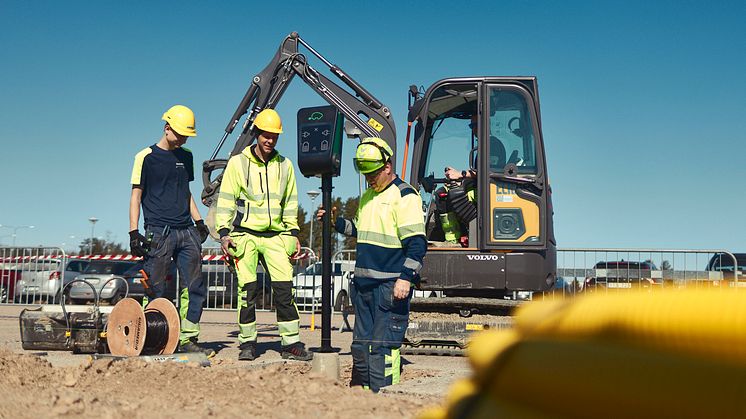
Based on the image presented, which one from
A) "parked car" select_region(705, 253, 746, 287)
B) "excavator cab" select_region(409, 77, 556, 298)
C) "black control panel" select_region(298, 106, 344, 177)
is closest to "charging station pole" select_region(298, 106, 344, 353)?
"black control panel" select_region(298, 106, 344, 177)

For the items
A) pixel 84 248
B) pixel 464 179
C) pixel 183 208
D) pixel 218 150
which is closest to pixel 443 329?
pixel 464 179

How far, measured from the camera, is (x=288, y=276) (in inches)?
283

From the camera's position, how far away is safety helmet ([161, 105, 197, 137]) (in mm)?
7281

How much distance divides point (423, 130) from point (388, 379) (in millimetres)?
5017

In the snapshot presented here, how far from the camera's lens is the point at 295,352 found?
7031 millimetres

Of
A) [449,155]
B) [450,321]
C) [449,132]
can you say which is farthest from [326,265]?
[449,132]

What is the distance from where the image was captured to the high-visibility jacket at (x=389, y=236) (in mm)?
5594

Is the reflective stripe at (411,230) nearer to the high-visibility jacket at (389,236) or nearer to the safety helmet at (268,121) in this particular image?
the high-visibility jacket at (389,236)

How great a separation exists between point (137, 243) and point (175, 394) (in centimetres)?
362

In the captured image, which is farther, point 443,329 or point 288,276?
point 443,329

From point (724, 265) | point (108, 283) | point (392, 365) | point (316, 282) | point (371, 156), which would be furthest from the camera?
point (108, 283)

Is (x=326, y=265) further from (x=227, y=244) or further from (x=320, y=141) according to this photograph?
(x=227, y=244)

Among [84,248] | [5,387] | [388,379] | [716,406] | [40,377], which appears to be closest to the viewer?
[716,406]

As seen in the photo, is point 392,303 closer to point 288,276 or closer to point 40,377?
point 288,276
